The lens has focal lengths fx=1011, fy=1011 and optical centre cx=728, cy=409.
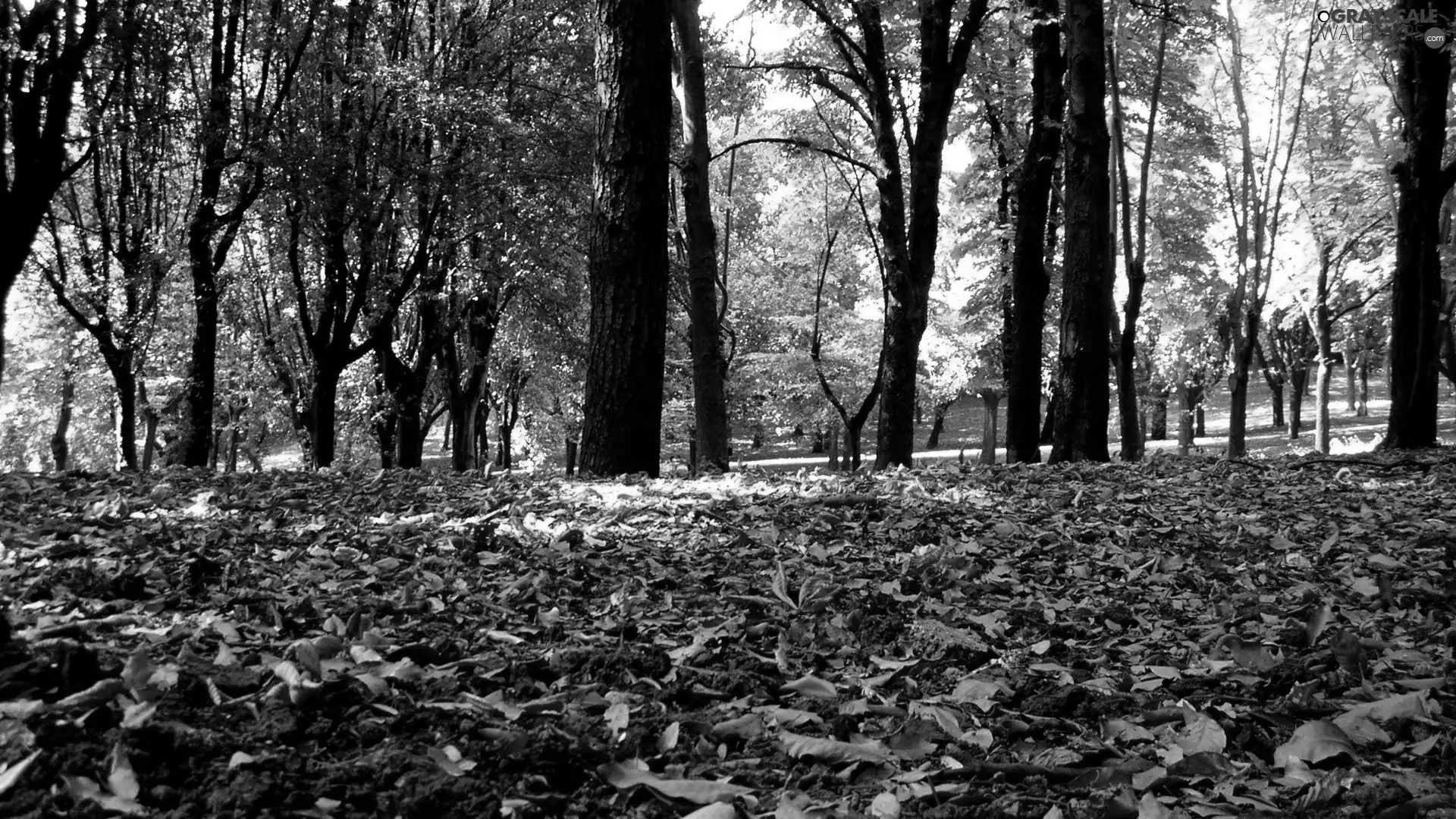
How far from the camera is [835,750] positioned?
6.70 feet

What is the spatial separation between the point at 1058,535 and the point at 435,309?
16782mm

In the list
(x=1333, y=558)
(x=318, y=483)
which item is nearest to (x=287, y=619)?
(x=318, y=483)

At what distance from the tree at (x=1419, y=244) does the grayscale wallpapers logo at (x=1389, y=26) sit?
0.18 meters

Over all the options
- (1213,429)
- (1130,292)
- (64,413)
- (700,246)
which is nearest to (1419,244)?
(1130,292)

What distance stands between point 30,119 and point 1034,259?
1109 cm

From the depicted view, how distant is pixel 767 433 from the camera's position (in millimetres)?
48156

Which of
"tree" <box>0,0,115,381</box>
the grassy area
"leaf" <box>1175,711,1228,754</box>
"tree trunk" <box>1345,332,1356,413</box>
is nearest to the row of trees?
"tree" <box>0,0,115,381</box>

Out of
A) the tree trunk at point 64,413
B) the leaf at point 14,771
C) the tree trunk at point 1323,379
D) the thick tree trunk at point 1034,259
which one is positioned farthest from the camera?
the tree trunk at point 64,413

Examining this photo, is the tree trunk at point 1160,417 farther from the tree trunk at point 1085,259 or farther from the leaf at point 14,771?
the leaf at point 14,771

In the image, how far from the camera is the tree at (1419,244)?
907 centimetres

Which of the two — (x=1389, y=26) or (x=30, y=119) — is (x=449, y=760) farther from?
(x=1389, y=26)

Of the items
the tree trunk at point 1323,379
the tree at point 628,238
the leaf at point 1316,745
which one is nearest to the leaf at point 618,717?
the leaf at point 1316,745

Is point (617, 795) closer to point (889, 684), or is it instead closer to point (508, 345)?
point (889, 684)

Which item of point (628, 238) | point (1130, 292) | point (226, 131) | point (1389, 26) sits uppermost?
point (1389, 26)
